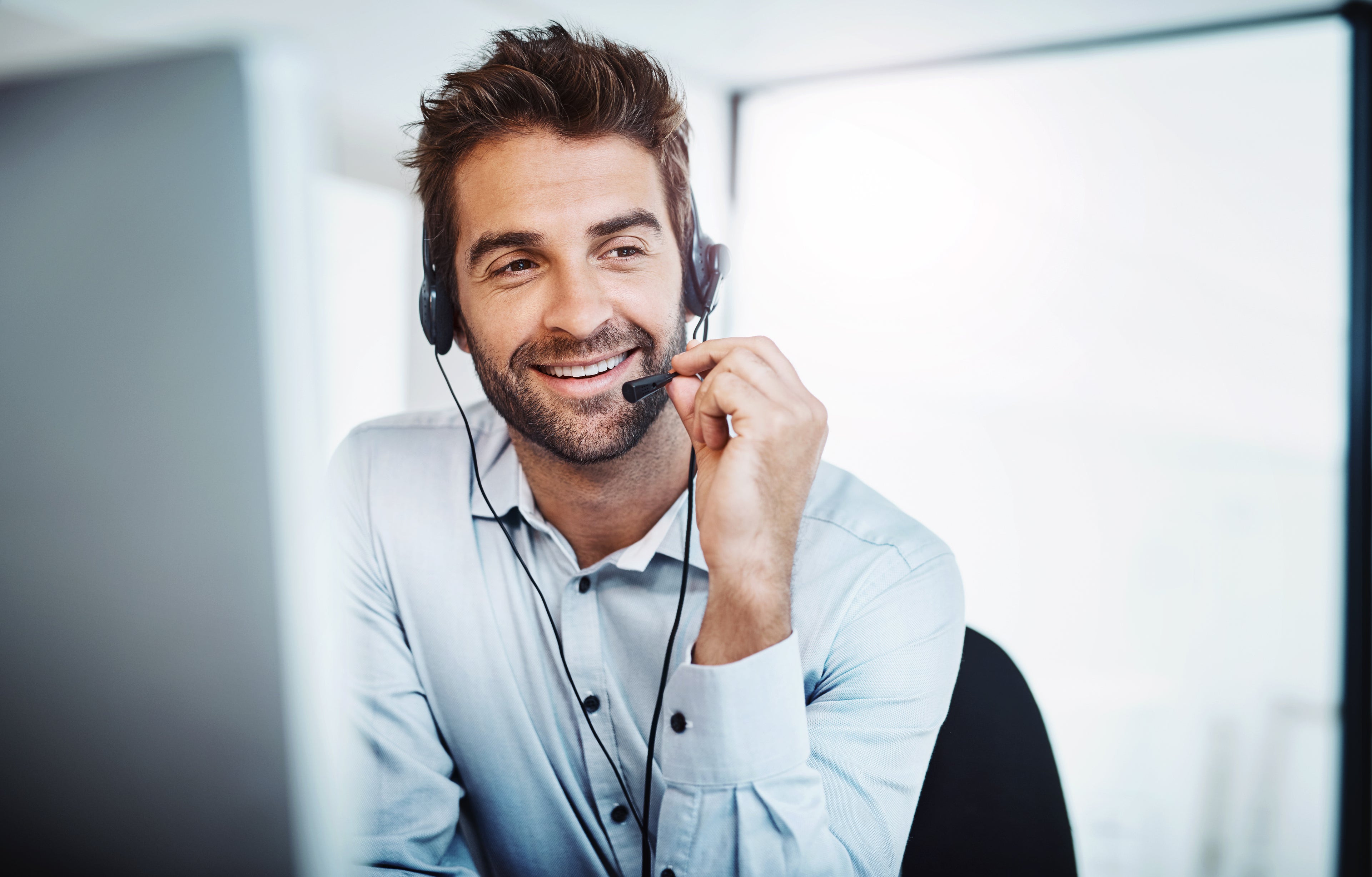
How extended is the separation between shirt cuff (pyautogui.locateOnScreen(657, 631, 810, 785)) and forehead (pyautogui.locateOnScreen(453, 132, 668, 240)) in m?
0.49

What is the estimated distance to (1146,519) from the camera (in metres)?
1.99

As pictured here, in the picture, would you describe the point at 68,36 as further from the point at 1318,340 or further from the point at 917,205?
the point at 1318,340

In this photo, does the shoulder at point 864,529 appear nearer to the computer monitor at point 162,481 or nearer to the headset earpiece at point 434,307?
the headset earpiece at point 434,307

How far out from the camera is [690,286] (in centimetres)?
100

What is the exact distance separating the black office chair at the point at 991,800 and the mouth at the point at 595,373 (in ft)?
1.71

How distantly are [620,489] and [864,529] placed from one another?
304mm

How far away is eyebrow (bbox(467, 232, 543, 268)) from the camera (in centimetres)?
90

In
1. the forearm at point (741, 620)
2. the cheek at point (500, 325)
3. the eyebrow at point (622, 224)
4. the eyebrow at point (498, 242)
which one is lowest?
the forearm at point (741, 620)

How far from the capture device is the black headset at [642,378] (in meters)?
0.90

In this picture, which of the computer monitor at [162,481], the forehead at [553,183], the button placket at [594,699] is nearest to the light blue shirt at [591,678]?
the button placket at [594,699]

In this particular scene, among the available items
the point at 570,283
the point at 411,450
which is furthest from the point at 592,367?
the point at 411,450

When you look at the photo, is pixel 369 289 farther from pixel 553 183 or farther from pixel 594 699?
pixel 594 699

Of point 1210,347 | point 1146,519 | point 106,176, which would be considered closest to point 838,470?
point 106,176

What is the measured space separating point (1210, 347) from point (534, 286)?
181cm
